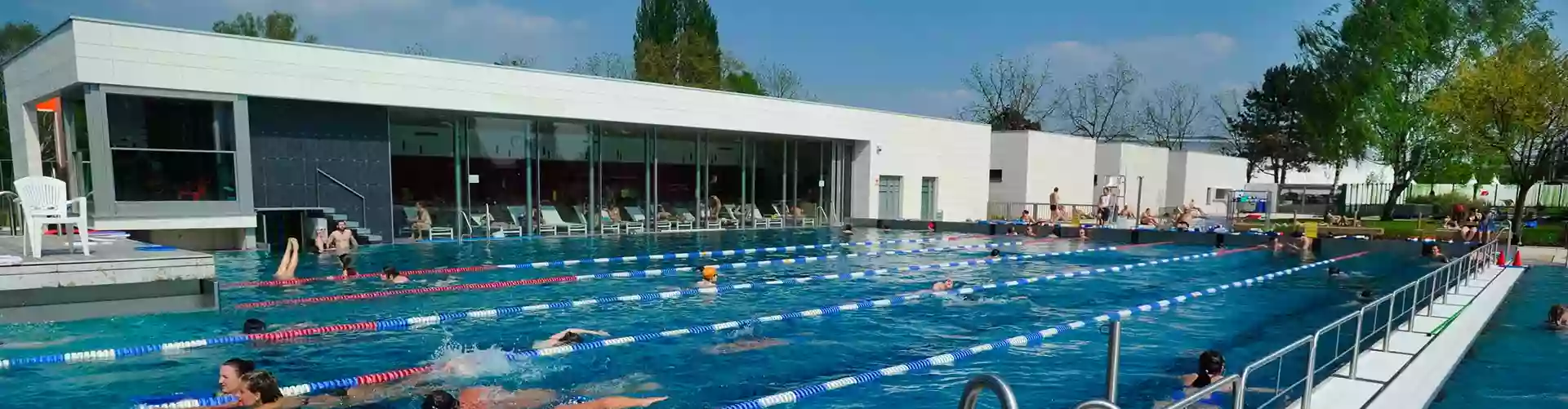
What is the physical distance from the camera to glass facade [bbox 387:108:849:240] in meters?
16.6

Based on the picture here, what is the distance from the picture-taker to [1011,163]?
28.1m

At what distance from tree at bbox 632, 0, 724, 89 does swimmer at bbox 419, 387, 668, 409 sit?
36681mm

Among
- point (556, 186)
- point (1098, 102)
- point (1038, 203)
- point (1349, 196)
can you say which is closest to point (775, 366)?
point (556, 186)

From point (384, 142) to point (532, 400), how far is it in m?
11.6

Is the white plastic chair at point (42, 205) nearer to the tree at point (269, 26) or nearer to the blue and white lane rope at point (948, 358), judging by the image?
the blue and white lane rope at point (948, 358)

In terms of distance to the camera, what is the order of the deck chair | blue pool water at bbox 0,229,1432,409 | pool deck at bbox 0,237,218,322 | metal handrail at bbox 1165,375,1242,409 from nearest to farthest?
metal handrail at bbox 1165,375,1242,409 → blue pool water at bbox 0,229,1432,409 → pool deck at bbox 0,237,218,322 → the deck chair

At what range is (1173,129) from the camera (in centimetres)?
5312

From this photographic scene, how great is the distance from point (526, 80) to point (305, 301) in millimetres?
8511

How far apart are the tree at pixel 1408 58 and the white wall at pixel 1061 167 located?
29.3 ft

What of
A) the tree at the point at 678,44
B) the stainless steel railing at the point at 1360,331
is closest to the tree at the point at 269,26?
the tree at the point at 678,44

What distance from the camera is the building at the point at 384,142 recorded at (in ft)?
40.7

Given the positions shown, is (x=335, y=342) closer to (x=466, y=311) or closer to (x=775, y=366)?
(x=466, y=311)

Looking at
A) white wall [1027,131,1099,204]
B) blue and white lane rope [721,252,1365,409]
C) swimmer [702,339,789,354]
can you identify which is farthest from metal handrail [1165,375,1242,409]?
white wall [1027,131,1099,204]

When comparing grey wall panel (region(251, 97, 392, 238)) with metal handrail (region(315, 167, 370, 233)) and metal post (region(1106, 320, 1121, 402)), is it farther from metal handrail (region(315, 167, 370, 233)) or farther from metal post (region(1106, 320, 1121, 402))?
metal post (region(1106, 320, 1121, 402))
